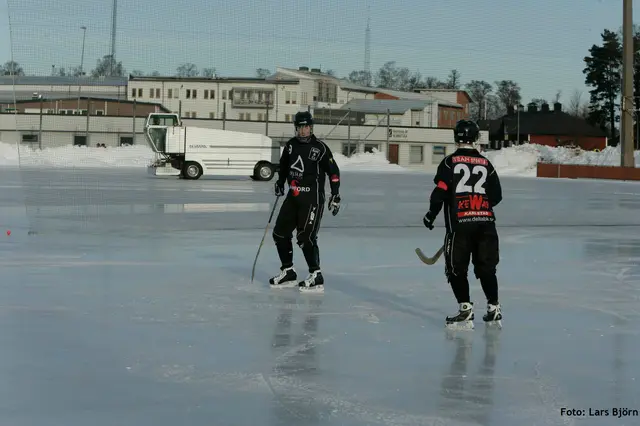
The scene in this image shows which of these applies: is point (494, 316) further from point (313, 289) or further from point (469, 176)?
point (313, 289)

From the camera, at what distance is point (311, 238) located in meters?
9.16

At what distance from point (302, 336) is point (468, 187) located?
4.73ft

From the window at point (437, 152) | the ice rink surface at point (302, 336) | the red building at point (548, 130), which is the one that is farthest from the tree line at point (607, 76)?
the ice rink surface at point (302, 336)

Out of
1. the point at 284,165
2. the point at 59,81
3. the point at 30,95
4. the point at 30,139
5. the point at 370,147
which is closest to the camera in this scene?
the point at 284,165

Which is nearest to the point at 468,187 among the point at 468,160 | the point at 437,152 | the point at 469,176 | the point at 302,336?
the point at 469,176

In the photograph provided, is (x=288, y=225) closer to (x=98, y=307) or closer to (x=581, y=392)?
(x=98, y=307)

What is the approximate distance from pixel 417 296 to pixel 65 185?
20.7 m

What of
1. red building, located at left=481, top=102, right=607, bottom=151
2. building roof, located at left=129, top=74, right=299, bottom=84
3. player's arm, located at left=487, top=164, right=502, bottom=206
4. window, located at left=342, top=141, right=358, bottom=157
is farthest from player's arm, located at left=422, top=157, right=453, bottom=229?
red building, located at left=481, top=102, right=607, bottom=151

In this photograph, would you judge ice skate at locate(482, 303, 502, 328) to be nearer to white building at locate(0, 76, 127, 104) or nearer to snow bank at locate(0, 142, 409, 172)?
white building at locate(0, 76, 127, 104)

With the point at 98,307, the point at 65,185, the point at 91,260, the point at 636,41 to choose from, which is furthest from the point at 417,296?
the point at 636,41

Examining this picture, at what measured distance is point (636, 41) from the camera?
94.9 m

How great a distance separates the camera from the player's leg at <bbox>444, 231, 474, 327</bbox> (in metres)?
7.14

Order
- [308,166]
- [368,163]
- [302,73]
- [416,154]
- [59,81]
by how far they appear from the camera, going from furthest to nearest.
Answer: [416,154]
[302,73]
[368,163]
[59,81]
[308,166]

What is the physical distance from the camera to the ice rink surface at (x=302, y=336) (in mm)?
4840
